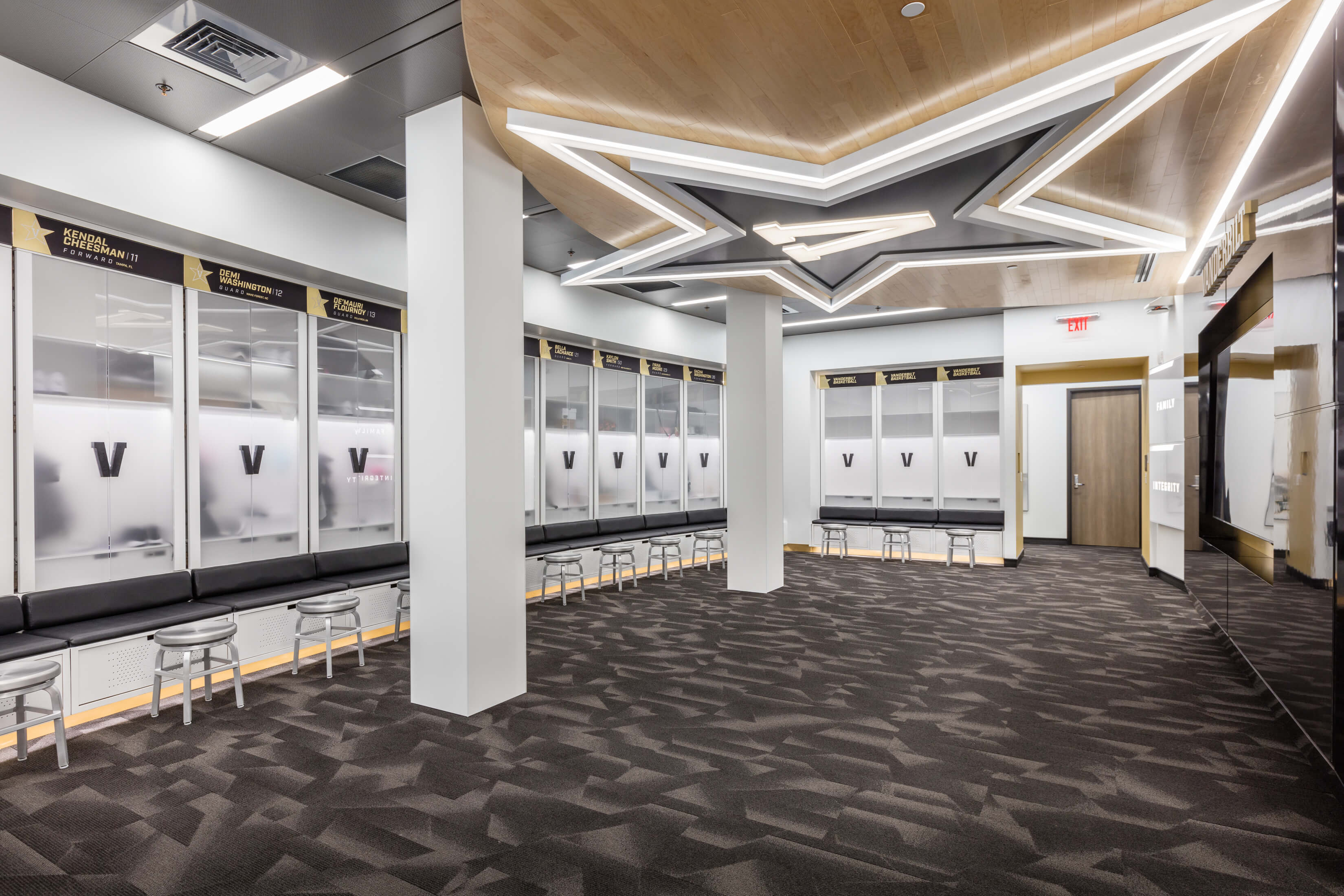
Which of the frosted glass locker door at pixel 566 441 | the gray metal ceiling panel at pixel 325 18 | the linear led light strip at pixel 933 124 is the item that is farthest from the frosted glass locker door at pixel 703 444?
the gray metal ceiling panel at pixel 325 18

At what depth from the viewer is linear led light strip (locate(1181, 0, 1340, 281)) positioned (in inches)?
119

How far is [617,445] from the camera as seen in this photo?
1059 cm

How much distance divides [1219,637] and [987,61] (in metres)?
5.71

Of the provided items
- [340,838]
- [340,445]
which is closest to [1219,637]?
[340,838]

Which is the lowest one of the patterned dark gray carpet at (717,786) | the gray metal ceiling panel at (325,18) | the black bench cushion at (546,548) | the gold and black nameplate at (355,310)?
the patterned dark gray carpet at (717,786)

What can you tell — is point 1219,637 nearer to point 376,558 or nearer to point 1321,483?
point 1321,483

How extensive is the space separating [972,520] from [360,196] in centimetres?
993

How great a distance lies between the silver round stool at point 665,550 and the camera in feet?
31.7

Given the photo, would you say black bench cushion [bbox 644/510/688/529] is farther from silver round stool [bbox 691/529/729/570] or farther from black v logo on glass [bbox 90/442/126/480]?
black v logo on glass [bbox 90/442/126/480]

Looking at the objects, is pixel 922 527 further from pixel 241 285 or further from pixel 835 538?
pixel 241 285

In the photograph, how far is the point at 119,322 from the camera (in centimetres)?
508

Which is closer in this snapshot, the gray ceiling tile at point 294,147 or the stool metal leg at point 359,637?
the gray ceiling tile at point 294,147

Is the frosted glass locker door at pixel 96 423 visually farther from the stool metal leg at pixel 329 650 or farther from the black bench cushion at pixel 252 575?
the stool metal leg at pixel 329 650

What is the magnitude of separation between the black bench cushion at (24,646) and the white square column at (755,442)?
6.29 m
